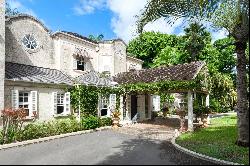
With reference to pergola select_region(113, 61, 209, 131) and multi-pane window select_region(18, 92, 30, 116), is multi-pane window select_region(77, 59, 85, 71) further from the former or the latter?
multi-pane window select_region(18, 92, 30, 116)

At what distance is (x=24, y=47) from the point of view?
23.0 metres

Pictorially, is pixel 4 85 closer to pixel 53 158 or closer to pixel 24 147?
pixel 24 147

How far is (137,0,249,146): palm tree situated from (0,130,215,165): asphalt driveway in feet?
11.2

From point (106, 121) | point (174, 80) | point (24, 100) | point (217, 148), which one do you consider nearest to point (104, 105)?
point (106, 121)

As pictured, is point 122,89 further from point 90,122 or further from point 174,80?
point 174,80

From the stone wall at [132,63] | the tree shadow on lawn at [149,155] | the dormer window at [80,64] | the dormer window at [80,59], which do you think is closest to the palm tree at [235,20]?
the tree shadow on lawn at [149,155]

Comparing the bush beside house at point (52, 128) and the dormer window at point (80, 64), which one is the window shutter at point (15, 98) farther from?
the dormer window at point (80, 64)

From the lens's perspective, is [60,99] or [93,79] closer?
[60,99]

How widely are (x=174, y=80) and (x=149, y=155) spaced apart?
28.5 ft

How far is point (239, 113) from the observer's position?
13.6 m

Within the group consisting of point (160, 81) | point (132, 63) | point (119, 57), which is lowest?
point (160, 81)

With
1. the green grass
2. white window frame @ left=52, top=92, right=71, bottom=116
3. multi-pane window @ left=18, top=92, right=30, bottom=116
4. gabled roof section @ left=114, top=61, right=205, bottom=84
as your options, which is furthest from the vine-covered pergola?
multi-pane window @ left=18, top=92, right=30, bottom=116

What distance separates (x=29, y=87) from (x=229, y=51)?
140 ft

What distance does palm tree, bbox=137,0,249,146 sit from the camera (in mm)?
13000
